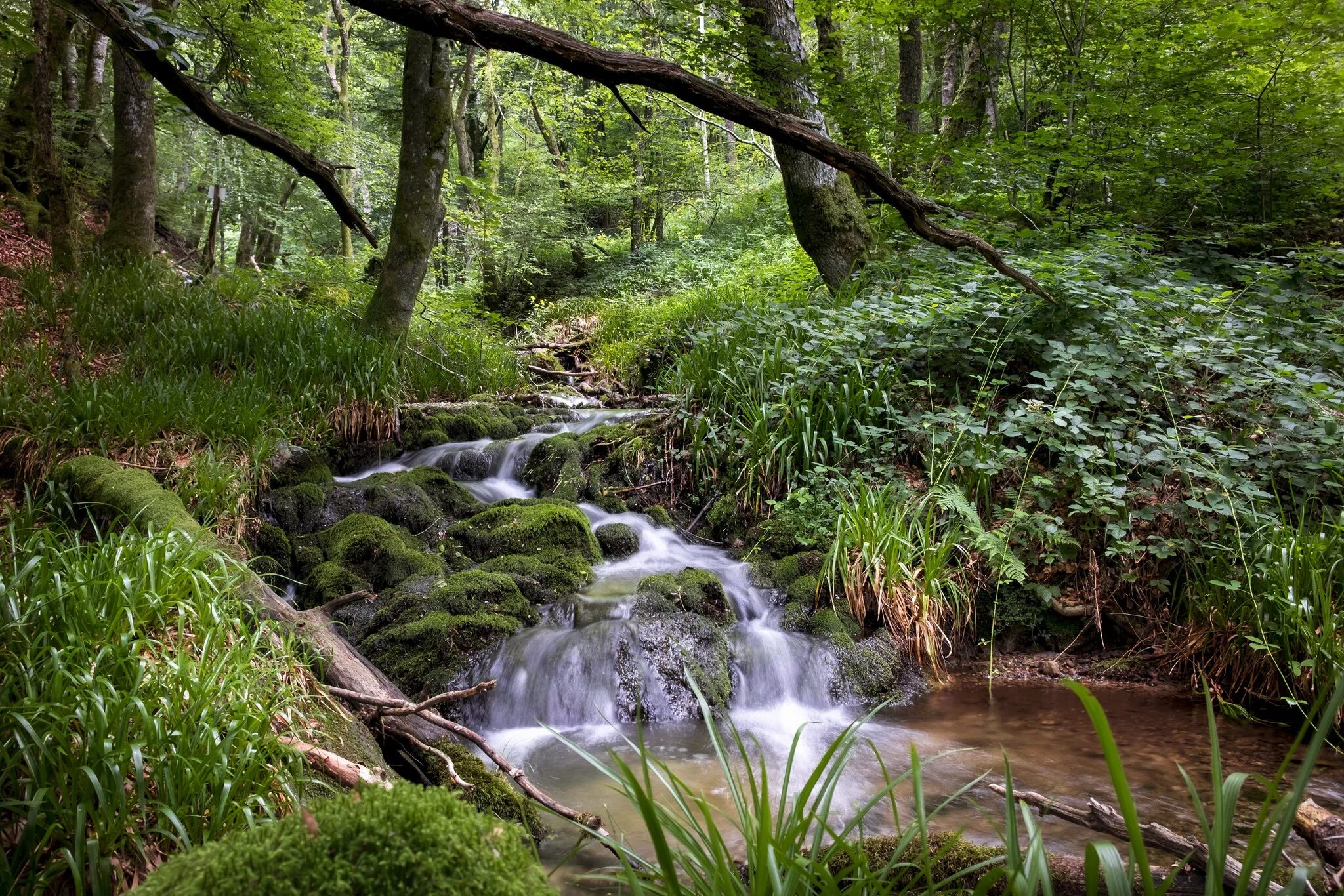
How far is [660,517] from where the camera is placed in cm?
593

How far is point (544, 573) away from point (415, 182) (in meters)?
5.58

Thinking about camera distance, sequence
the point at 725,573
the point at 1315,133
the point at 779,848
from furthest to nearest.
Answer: the point at 1315,133, the point at 725,573, the point at 779,848

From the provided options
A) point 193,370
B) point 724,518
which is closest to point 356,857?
point 724,518

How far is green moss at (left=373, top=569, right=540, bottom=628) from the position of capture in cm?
425

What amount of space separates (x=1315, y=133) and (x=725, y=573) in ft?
22.8

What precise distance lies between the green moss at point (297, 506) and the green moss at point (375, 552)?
0.37 m

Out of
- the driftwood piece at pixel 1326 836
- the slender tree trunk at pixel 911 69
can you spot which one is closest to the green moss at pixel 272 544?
the driftwood piece at pixel 1326 836

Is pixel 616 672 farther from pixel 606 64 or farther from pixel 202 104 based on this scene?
pixel 202 104

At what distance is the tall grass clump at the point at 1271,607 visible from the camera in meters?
3.63

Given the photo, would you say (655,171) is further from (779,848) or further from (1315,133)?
(779,848)

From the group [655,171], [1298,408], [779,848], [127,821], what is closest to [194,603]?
[127,821]

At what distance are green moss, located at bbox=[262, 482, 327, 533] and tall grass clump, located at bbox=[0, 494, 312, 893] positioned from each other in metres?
2.53

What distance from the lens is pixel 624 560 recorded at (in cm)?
543

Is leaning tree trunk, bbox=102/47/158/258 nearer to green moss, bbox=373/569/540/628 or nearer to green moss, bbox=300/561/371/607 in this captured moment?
green moss, bbox=300/561/371/607
